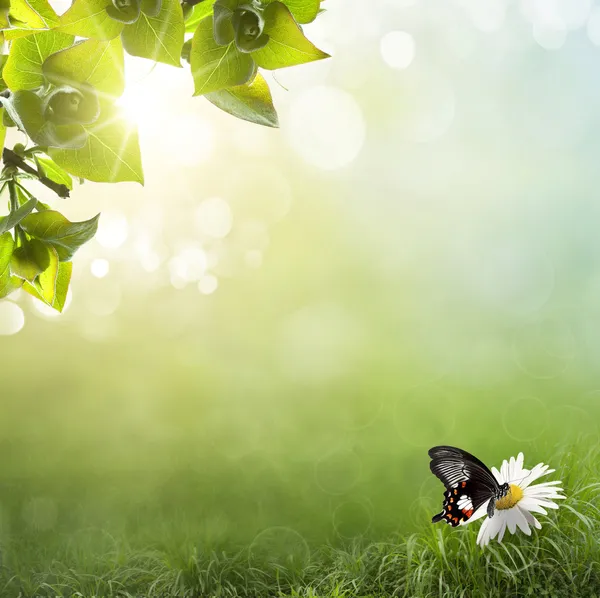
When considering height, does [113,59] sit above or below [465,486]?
below

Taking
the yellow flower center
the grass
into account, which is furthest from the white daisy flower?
the grass

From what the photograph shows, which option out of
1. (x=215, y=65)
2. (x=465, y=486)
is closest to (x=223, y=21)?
(x=215, y=65)

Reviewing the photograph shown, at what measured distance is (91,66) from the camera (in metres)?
0.15

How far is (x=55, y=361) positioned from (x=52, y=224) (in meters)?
1.81

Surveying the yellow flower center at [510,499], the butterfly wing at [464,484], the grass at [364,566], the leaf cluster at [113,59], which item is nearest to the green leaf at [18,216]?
the leaf cluster at [113,59]

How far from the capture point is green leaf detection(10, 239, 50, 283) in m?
0.20

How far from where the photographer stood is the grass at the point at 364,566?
4.56 feet

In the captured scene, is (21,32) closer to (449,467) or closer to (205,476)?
(449,467)

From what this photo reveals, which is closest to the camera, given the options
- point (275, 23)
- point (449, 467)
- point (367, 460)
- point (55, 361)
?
point (275, 23)

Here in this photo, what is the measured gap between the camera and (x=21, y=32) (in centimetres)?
16

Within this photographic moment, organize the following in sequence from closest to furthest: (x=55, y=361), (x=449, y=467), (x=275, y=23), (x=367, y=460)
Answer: (x=275, y=23)
(x=449, y=467)
(x=367, y=460)
(x=55, y=361)

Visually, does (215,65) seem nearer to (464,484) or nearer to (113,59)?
(113,59)

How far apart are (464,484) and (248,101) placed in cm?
102

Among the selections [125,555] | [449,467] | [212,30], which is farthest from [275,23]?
[125,555]
